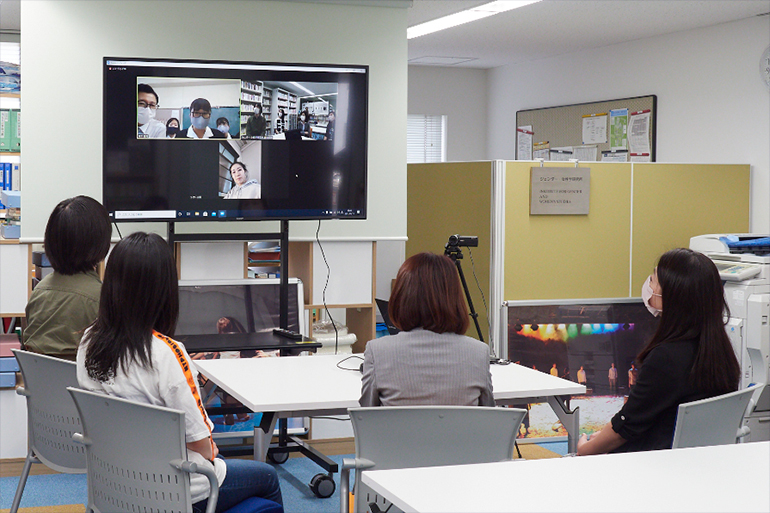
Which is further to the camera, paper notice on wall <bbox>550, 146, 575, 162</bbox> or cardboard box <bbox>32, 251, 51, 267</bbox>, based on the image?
paper notice on wall <bbox>550, 146, 575, 162</bbox>

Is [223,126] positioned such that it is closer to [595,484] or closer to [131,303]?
[131,303]

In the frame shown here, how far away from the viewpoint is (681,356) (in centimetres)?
227

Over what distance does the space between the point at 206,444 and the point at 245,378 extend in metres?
0.92

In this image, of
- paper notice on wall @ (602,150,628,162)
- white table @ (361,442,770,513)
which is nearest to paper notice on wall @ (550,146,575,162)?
paper notice on wall @ (602,150,628,162)

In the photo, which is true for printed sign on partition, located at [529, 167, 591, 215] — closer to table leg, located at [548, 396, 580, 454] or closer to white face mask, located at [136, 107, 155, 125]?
table leg, located at [548, 396, 580, 454]

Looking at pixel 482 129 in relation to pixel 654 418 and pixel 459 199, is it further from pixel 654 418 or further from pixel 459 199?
pixel 654 418

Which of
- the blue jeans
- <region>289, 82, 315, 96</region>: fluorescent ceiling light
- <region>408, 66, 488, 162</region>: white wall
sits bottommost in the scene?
the blue jeans

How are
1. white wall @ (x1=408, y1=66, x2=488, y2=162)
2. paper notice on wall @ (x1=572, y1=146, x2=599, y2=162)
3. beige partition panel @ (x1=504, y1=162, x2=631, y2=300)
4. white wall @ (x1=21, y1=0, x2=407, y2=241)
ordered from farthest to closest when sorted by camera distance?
1. white wall @ (x1=408, y1=66, x2=488, y2=162)
2. paper notice on wall @ (x1=572, y1=146, x2=599, y2=162)
3. beige partition panel @ (x1=504, y1=162, x2=631, y2=300)
4. white wall @ (x1=21, y1=0, x2=407, y2=241)

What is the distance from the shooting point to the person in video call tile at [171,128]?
3.59m

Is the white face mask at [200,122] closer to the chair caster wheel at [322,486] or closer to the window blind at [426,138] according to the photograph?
the chair caster wheel at [322,486]

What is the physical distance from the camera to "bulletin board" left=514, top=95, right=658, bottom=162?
6.34 m

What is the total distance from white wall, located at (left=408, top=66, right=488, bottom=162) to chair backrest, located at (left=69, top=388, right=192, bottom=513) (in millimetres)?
6751

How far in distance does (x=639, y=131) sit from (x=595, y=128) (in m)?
0.52

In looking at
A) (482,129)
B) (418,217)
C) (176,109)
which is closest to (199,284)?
(176,109)
